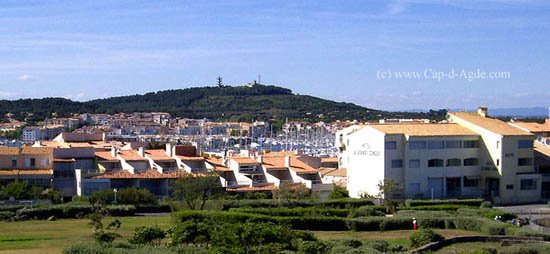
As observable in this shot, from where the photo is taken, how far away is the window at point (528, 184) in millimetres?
61969

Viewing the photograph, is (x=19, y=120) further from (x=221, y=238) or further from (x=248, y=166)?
(x=221, y=238)

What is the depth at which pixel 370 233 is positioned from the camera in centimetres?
4322

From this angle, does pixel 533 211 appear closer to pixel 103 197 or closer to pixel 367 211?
pixel 367 211

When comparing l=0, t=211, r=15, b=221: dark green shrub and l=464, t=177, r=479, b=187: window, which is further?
l=464, t=177, r=479, b=187: window

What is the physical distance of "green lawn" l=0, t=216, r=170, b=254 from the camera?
34.7 metres

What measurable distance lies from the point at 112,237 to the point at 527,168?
40.0 m

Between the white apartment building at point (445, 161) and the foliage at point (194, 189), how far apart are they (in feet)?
42.4

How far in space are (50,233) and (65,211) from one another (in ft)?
29.9

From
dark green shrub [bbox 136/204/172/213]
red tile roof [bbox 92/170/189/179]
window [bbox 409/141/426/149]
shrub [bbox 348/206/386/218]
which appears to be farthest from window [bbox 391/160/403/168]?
dark green shrub [bbox 136/204/172/213]

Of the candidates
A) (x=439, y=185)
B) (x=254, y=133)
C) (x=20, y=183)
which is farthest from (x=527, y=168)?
(x=254, y=133)

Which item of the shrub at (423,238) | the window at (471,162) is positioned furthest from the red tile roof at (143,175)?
the shrub at (423,238)

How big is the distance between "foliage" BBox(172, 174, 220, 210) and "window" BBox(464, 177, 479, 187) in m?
19.8

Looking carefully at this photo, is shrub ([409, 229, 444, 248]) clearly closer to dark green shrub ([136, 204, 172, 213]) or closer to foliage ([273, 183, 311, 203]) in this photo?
foliage ([273, 183, 311, 203])

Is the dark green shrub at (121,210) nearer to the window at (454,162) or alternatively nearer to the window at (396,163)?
the window at (396,163)
